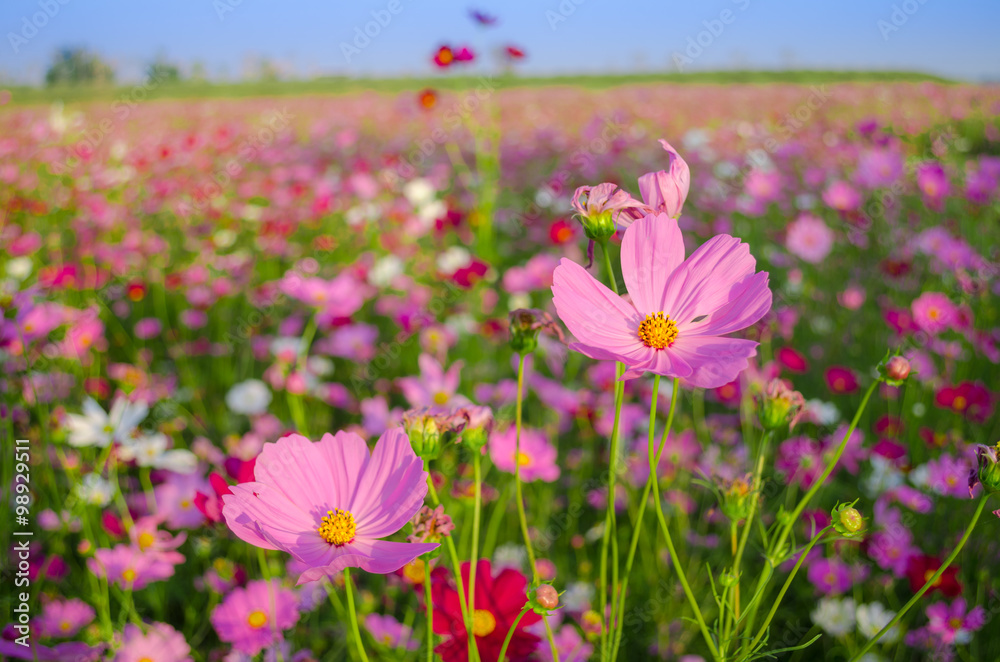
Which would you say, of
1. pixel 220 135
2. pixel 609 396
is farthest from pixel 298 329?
pixel 220 135

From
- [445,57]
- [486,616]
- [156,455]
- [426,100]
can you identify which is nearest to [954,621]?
[486,616]

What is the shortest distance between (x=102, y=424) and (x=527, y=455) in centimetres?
78

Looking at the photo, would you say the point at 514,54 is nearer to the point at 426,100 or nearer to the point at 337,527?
the point at 426,100

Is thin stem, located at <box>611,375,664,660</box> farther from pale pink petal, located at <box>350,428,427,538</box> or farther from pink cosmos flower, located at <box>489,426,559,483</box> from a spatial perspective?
pink cosmos flower, located at <box>489,426,559,483</box>

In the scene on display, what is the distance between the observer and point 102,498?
108cm

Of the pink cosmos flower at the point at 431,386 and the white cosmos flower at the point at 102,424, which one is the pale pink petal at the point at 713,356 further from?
the white cosmos flower at the point at 102,424

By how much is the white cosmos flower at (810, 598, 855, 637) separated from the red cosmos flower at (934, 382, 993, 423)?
1.68 ft

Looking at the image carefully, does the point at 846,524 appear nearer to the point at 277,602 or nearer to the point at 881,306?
the point at 277,602

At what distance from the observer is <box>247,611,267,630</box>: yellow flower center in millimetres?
798

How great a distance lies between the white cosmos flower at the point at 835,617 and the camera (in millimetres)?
941

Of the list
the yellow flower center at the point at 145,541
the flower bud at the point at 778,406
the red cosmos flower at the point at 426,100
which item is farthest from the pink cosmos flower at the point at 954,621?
the red cosmos flower at the point at 426,100

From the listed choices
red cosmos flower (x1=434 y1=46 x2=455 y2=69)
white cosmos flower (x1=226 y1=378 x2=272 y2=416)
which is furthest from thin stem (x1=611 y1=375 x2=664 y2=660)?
red cosmos flower (x1=434 y1=46 x2=455 y2=69)

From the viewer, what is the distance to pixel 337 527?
481 mm

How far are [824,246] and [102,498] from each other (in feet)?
6.75
